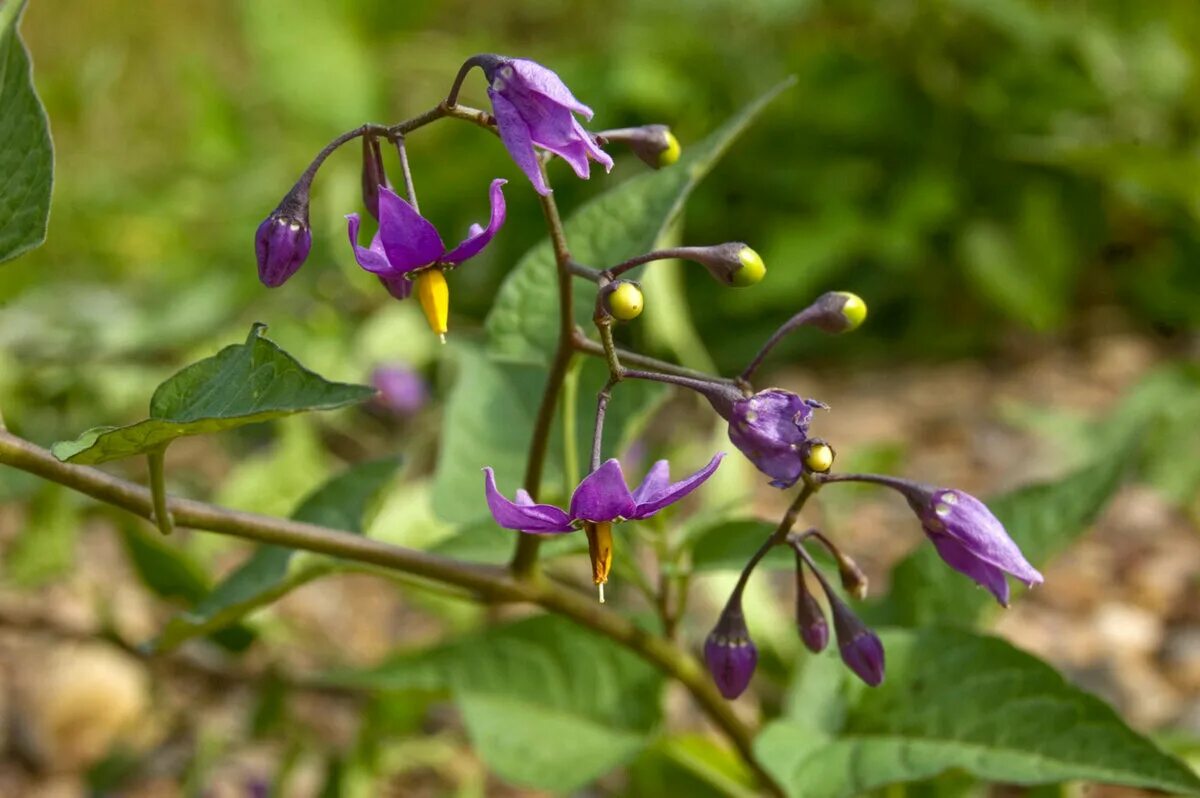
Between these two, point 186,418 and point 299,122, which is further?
point 299,122

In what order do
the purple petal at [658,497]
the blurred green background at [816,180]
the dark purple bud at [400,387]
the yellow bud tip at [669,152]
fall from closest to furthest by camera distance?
the purple petal at [658,497]
the yellow bud tip at [669,152]
the dark purple bud at [400,387]
the blurred green background at [816,180]

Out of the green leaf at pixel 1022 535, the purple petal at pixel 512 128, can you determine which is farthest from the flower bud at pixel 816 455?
the green leaf at pixel 1022 535

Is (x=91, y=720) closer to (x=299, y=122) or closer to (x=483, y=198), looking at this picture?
(x=483, y=198)

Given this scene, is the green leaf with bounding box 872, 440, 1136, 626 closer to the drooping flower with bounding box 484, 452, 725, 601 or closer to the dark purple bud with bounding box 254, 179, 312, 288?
the drooping flower with bounding box 484, 452, 725, 601

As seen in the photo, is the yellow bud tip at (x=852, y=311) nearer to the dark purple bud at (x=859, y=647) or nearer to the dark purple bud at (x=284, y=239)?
the dark purple bud at (x=859, y=647)

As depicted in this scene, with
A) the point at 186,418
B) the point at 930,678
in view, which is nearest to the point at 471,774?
the point at 930,678

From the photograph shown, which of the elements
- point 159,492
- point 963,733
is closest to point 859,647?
point 963,733

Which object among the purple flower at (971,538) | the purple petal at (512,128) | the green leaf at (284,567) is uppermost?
the purple petal at (512,128)
